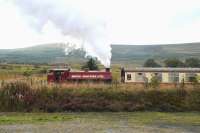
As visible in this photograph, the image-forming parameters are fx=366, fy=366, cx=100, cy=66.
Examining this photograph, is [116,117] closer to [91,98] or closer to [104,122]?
[104,122]

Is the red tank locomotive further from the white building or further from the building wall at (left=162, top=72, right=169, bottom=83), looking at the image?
the building wall at (left=162, top=72, right=169, bottom=83)

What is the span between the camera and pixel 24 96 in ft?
85.4

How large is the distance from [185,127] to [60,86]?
1095cm

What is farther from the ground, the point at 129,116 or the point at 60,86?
the point at 60,86

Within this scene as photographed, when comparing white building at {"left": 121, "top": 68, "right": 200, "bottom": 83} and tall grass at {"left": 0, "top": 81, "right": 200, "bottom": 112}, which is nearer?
tall grass at {"left": 0, "top": 81, "right": 200, "bottom": 112}

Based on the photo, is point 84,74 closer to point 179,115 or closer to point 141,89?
point 141,89

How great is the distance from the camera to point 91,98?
26.2 metres

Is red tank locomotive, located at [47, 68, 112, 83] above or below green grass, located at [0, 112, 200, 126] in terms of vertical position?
above

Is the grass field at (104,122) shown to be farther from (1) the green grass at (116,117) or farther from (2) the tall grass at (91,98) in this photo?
(2) the tall grass at (91,98)

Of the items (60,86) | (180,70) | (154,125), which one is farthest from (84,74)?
(154,125)

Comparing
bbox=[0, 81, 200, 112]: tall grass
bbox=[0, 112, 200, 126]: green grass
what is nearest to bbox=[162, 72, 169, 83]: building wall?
bbox=[0, 81, 200, 112]: tall grass

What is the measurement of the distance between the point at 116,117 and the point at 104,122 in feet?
8.80

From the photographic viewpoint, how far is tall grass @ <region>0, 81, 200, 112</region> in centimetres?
2578

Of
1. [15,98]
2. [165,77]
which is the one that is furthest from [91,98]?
[165,77]
